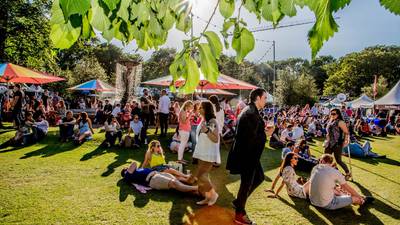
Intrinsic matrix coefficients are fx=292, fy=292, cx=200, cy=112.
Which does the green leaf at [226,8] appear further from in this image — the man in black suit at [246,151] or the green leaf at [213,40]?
the man in black suit at [246,151]

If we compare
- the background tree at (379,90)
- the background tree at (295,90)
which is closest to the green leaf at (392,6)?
the background tree at (295,90)

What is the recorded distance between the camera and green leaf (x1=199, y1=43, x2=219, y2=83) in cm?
149

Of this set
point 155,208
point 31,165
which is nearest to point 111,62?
point 31,165

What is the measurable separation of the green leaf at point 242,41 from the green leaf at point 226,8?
0.53ft

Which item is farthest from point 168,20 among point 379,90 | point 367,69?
point 367,69

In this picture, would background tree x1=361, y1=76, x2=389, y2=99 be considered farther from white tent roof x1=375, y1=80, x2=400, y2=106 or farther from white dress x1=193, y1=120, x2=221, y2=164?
white dress x1=193, y1=120, x2=221, y2=164

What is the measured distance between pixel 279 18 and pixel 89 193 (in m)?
6.06

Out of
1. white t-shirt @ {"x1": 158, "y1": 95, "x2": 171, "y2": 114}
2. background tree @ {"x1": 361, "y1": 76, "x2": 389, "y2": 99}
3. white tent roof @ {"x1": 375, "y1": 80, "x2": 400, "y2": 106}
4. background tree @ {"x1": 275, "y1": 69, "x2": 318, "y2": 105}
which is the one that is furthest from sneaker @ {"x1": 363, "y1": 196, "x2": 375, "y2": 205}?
background tree @ {"x1": 361, "y1": 76, "x2": 389, "y2": 99}

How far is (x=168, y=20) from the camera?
1.62 m

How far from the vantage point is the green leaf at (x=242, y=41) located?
1.52 metres

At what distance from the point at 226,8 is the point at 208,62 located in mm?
357

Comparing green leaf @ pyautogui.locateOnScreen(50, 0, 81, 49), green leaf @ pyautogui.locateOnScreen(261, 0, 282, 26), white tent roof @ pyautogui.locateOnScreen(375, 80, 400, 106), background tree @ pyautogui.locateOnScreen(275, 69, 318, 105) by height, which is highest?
background tree @ pyautogui.locateOnScreen(275, 69, 318, 105)

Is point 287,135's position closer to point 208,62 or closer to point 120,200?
point 120,200

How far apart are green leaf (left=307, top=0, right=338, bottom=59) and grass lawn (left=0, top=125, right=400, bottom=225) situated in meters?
4.49
